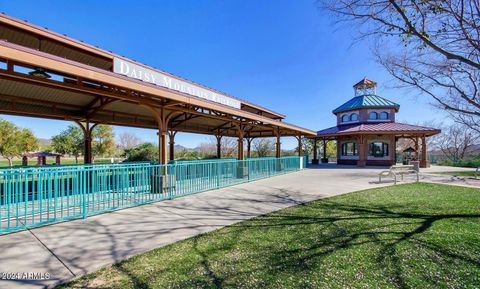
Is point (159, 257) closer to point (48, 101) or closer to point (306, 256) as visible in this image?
point (306, 256)

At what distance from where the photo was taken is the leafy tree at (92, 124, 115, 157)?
90.7ft

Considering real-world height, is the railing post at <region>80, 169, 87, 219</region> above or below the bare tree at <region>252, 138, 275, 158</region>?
below

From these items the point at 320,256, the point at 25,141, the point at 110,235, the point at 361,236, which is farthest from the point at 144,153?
the point at 320,256

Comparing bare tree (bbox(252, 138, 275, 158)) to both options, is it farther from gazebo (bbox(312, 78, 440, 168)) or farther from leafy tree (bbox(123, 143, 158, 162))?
leafy tree (bbox(123, 143, 158, 162))

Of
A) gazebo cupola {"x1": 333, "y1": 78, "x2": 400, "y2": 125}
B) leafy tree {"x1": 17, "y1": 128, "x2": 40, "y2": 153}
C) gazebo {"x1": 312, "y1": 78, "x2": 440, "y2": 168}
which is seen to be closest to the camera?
leafy tree {"x1": 17, "y1": 128, "x2": 40, "y2": 153}

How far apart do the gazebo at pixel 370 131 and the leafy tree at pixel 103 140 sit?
25.0 m

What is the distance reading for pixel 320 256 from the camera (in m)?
3.52

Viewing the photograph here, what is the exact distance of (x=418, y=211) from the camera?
6.05 m

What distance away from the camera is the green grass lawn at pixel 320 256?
2861 mm

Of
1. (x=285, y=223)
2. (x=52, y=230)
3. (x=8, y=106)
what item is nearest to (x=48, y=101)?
(x=8, y=106)

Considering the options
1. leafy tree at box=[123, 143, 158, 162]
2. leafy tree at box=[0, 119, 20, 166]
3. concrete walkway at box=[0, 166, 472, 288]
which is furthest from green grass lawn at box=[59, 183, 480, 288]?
leafy tree at box=[0, 119, 20, 166]

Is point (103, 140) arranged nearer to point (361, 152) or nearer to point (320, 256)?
point (361, 152)

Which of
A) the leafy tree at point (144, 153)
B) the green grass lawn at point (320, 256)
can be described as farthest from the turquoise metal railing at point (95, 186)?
the leafy tree at point (144, 153)

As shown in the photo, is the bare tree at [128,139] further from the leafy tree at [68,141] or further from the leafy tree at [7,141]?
the leafy tree at [7,141]
